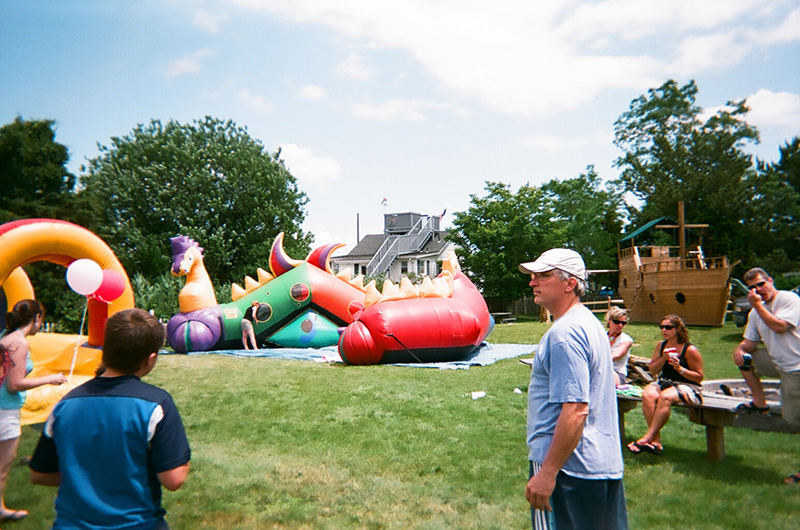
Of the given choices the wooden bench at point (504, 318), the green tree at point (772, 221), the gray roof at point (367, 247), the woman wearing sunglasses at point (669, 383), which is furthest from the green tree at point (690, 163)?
the woman wearing sunglasses at point (669, 383)

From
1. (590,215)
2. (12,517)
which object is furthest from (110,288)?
(590,215)

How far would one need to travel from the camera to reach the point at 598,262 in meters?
35.7

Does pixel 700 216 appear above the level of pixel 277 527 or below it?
above

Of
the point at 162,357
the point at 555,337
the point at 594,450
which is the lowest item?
the point at 162,357

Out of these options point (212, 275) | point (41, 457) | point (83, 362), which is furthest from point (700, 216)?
point (41, 457)

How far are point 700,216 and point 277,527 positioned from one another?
3298 centimetres

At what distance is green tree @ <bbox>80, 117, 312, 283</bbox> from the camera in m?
26.5

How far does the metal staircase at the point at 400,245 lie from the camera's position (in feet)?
136

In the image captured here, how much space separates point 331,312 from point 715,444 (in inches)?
435

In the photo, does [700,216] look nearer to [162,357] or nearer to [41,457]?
[162,357]

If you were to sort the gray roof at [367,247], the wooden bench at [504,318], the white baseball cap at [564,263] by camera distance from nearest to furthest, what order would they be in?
the white baseball cap at [564,263], the wooden bench at [504,318], the gray roof at [367,247]

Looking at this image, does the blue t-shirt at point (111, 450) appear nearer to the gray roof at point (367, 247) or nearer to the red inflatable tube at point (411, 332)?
the red inflatable tube at point (411, 332)

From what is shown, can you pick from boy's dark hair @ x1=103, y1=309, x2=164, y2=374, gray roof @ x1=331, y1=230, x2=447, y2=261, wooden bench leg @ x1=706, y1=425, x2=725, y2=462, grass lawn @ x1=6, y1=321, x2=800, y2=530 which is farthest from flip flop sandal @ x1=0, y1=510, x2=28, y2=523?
gray roof @ x1=331, y1=230, x2=447, y2=261

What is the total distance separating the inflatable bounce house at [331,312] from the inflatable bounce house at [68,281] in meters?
4.40
